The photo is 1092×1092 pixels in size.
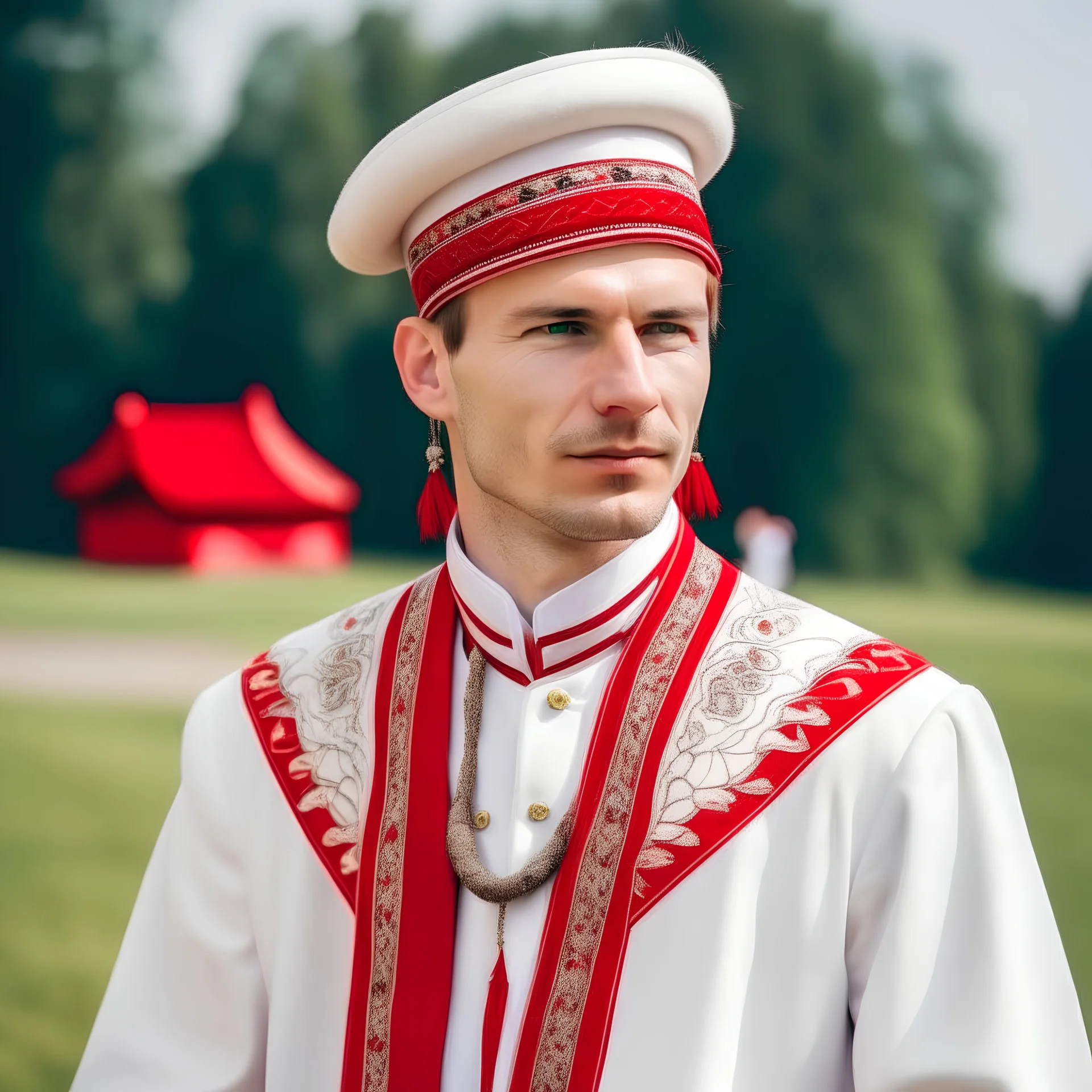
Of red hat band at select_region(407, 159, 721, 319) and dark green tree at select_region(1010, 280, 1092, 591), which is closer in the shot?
red hat band at select_region(407, 159, 721, 319)

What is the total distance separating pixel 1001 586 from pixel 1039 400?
2.20 meters

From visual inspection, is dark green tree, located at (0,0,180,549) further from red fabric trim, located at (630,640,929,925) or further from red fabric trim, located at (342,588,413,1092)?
red fabric trim, located at (630,640,929,925)

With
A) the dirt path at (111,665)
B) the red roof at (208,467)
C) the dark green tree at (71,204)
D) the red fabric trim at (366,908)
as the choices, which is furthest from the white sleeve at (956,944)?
the dark green tree at (71,204)

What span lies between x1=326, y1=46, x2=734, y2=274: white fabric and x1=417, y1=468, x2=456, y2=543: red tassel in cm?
31

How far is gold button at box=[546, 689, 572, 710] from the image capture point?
49.1 inches

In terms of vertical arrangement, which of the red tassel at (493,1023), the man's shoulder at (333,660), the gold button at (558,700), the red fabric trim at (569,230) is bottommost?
the red tassel at (493,1023)

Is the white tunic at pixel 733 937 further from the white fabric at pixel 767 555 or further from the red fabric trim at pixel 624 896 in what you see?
the white fabric at pixel 767 555

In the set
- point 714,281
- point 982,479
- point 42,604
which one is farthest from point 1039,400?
point 714,281

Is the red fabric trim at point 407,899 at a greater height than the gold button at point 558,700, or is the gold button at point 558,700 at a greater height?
the gold button at point 558,700

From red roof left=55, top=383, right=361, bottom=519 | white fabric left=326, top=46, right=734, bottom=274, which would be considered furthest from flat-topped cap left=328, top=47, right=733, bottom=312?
red roof left=55, top=383, right=361, bottom=519

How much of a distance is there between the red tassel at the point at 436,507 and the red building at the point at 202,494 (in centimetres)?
1207

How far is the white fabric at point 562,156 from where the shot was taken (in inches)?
47.4

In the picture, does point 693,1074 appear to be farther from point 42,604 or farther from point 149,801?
point 42,604

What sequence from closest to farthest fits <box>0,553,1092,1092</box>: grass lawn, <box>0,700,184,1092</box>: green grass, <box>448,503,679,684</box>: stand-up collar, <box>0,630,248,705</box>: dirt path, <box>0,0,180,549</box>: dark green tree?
Result: <box>448,503,679,684</box>: stand-up collar, <box>0,700,184,1092</box>: green grass, <box>0,553,1092,1092</box>: grass lawn, <box>0,630,248,705</box>: dirt path, <box>0,0,180,549</box>: dark green tree
